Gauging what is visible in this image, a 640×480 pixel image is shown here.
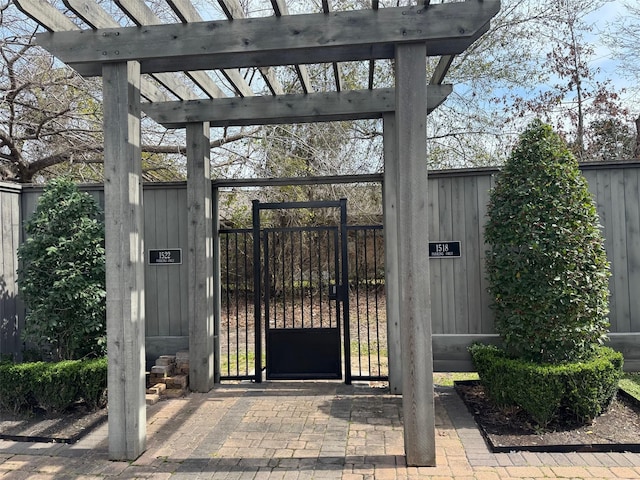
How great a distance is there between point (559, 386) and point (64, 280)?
177 inches

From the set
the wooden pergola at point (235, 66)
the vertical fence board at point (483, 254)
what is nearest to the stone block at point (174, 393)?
the wooden pergola at point (235, 66)

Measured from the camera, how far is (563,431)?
3732 mm

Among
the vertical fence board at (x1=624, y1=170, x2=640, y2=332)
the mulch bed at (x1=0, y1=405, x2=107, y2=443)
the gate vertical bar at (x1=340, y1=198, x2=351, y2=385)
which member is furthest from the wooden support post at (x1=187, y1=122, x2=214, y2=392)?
the vertical fence board at (x1=624, y1=170, x2=640, y2=332)

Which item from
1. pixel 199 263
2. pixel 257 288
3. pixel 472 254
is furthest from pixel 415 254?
pixel 199 263

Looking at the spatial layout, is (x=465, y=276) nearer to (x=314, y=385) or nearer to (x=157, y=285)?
(x=314, y=385)

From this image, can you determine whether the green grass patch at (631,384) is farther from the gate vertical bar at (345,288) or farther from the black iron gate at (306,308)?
the gate vertical bar at (345,288)

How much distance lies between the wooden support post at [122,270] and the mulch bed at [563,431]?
109 inches

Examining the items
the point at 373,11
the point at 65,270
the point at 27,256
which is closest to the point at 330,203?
the point at 373,11

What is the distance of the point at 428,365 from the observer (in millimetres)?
3275

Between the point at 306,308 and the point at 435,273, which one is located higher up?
the point at 435,273

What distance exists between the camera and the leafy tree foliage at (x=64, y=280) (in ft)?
14.7

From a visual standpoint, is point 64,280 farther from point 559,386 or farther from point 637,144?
point 637,144

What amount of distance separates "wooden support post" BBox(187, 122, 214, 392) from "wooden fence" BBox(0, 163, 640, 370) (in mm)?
274

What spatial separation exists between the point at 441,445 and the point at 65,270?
3786 millimetres
